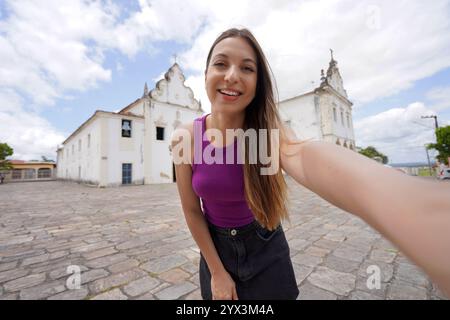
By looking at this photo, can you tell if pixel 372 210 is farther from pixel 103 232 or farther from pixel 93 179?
pixel 93 179

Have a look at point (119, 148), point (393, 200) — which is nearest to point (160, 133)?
point (119, 148)

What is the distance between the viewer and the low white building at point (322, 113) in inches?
728

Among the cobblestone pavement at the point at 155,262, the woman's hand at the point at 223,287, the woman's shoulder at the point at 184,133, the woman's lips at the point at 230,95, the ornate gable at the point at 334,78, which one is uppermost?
the ornate gable at the point at 334,78

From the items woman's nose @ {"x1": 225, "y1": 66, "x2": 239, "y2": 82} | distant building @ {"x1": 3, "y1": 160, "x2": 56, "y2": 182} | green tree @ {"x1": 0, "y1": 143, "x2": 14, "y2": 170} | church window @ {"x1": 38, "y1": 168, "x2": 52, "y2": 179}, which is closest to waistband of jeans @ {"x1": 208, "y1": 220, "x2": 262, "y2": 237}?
woman's nose @ {"x1": 225, "y1": 66, "x2": 239, "y2": 82}

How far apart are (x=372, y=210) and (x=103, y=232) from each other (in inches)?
168

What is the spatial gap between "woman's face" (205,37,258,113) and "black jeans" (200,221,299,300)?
663mm

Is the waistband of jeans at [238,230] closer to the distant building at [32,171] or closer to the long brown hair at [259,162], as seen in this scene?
the long brown hair at [259,162]

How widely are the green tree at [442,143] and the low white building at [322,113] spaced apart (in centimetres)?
793

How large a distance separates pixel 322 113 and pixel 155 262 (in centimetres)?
1974

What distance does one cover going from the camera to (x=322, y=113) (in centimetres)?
1864

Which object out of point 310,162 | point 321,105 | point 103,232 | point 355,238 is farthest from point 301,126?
point 310,162

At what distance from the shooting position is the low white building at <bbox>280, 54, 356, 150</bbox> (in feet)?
60.6

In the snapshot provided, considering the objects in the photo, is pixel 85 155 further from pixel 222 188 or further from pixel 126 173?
pixel 222 188

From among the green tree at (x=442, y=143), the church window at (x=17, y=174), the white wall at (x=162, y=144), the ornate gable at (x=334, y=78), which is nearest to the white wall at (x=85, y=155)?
the white wall at (x=162, y=144)
